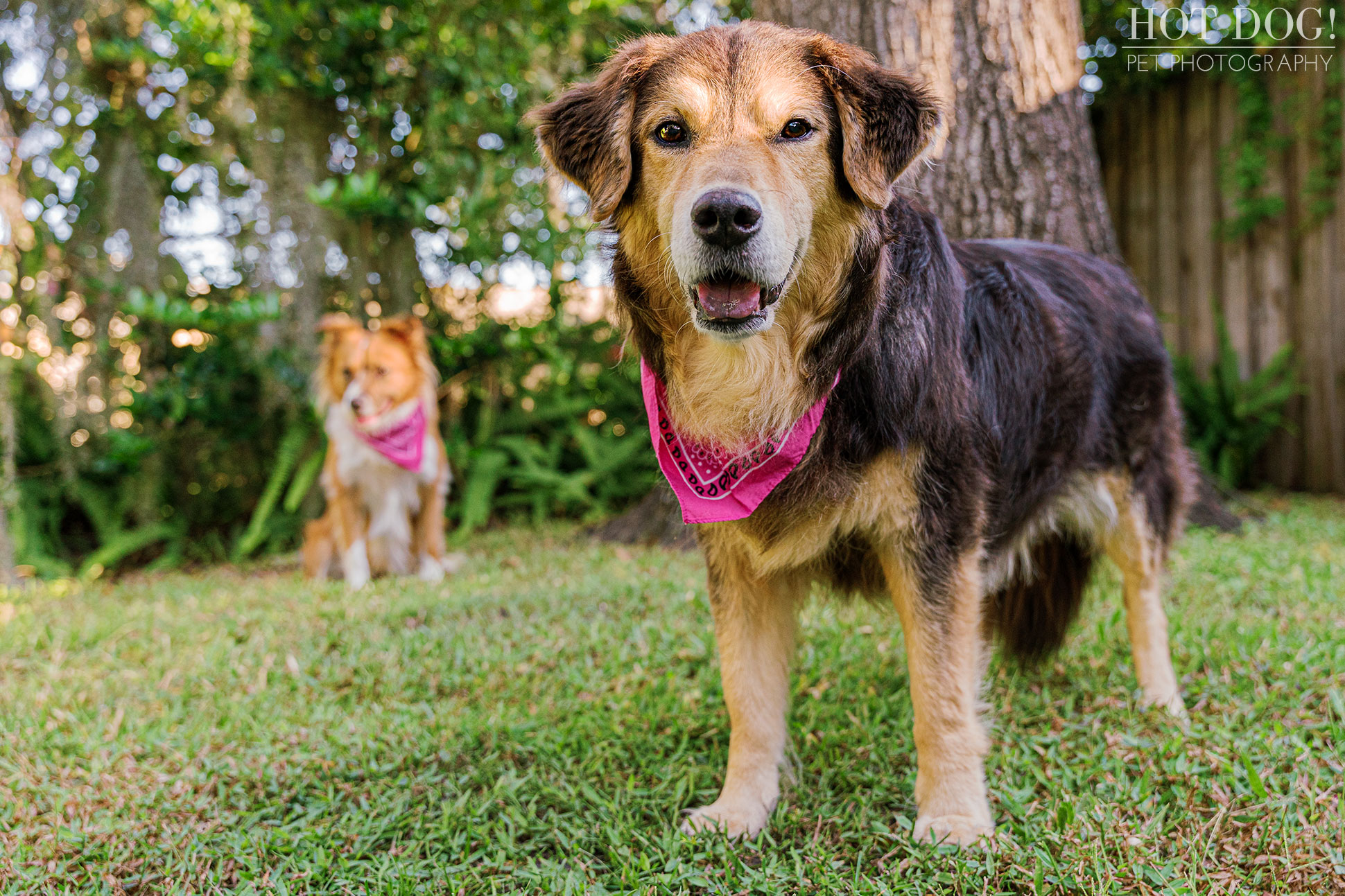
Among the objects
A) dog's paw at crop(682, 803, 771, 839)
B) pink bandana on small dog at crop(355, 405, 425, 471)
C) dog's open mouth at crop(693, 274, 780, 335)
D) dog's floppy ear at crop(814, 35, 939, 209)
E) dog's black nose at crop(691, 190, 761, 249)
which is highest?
dog's floppy ear at crop(814, 35, 939, 209)

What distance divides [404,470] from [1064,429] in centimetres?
412

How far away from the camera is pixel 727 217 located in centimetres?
172

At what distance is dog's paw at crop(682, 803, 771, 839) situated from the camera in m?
2.08

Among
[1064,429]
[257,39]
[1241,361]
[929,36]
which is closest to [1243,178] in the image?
[1241,361]

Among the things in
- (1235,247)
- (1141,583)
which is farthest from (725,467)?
(1235,247)

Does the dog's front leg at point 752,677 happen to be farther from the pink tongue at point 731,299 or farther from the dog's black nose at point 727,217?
the dog's black nose at point 727,217

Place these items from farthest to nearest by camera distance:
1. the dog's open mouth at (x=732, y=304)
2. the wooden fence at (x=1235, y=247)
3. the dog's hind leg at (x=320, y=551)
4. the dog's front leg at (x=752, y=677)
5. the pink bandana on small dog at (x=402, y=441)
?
the wooden fence at (x=1235, y=247), the dog's hind leg at (x=320, y=551), the pink bandana on small dog at (x=402, y=441), the dog's front leg at (x=752, y=677), the dog's open mouth at (x=732, y=304)

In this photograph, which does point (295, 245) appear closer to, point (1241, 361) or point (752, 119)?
point (752, 119)

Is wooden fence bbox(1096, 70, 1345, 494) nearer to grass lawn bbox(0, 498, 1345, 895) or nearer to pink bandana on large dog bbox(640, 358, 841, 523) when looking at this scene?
grass lawn bbox(0, 498, 1345, 895)

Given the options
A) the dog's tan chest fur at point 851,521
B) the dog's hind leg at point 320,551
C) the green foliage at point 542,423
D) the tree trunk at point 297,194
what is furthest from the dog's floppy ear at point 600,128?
the tree trunk at point 297,194

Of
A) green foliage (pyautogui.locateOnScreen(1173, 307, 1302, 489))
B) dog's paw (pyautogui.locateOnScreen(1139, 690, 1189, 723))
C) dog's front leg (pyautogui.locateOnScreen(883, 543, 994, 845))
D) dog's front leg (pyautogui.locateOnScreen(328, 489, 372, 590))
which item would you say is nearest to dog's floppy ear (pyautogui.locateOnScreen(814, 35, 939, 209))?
dog's front leg (pyautogui.locateOnScreen(883, 543, 994, 845))

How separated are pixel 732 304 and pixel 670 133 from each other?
18.6 inches

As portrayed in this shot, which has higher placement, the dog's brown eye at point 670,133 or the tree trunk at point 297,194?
the tree trunk at point 297,194

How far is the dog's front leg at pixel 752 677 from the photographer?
7.22ft
